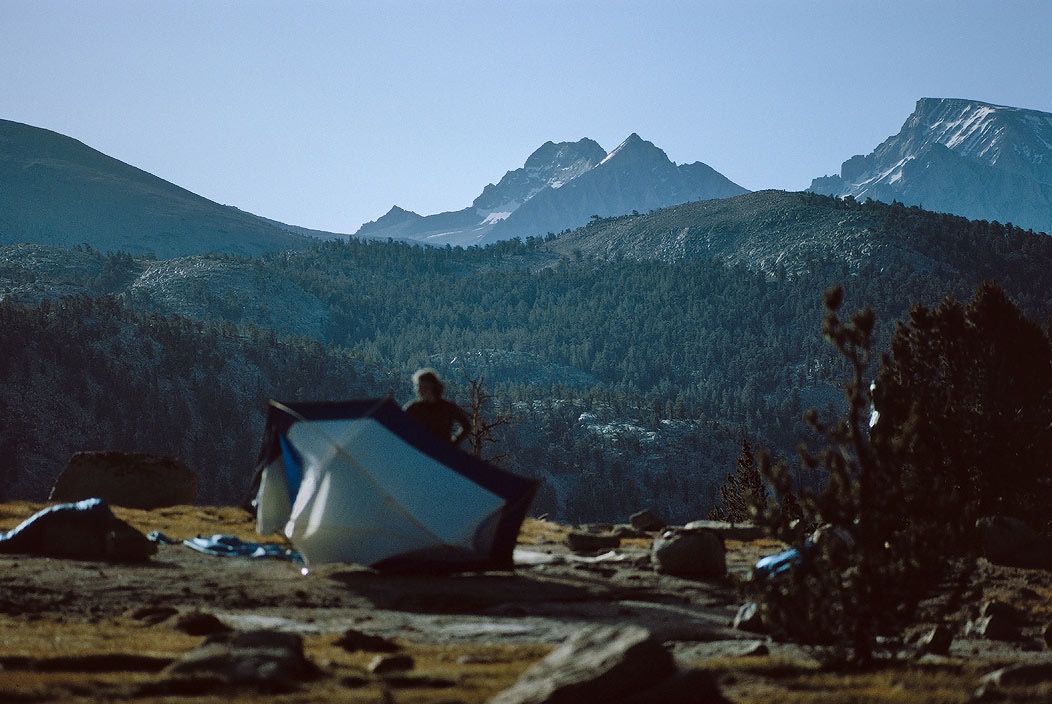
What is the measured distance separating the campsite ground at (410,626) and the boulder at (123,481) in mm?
12548

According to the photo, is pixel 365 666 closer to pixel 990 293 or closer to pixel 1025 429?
pixel 1025 429

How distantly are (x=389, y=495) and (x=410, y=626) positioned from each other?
11.3ft

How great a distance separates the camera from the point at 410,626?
10.3 metres

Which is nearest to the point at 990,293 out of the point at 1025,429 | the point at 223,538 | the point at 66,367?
the point at 1025,429

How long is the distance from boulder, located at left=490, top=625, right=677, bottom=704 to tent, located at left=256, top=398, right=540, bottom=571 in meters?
6.58

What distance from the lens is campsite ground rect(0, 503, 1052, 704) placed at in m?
7.09

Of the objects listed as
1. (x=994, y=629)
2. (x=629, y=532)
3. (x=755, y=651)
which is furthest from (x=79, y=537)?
(x=629, y=532)

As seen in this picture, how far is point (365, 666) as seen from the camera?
315 inches

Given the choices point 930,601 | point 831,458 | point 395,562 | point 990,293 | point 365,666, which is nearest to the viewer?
point 365,666

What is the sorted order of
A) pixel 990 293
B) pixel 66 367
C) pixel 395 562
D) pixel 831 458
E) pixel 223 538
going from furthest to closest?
pixel 66 367, pixel 990 293, pixel 223 538, pixel 395 562, pixel 831 458

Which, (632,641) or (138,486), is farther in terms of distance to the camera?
(138,486)

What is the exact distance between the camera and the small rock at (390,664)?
772 cm

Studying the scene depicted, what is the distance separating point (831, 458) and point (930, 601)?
23.9 feet

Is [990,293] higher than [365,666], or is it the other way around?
[990,293]
